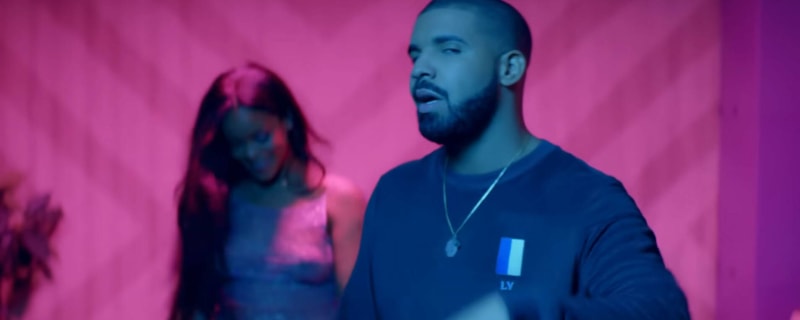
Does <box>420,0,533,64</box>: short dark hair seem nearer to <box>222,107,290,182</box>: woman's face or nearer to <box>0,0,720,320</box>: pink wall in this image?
<box>0,0,720,320</box>: pink wall

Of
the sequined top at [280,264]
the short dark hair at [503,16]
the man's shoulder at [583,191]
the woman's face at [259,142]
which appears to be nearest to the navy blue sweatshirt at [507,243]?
the man's shoulder at [583,191]

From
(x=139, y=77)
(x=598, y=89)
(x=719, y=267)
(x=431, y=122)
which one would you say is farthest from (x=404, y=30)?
(x=719, y=267)

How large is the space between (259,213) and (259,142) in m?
0.22

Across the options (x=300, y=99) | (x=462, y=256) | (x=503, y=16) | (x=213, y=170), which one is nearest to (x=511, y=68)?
(x=503, y=16)

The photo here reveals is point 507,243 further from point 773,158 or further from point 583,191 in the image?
point 773,158

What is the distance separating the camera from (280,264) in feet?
7.75

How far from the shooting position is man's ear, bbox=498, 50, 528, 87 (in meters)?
1.55

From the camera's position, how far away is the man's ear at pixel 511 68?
5.07 ft

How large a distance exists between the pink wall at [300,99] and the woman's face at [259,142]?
0.44 ft

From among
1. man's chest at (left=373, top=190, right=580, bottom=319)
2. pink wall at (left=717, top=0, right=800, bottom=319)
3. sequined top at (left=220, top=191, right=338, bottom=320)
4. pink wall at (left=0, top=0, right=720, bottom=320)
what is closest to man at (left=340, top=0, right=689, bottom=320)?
man's chest at (left=373, top=190, right=580, bottom=319)

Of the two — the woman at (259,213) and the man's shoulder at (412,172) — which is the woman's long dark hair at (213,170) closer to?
the woman at (259,213)

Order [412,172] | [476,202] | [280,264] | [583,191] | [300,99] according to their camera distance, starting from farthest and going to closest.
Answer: [300,99]
[280,264]
[412,172]
[476,202]
[583,191]

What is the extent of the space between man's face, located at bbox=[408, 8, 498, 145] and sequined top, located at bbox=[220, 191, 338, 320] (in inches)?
37.9

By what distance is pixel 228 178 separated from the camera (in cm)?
248
